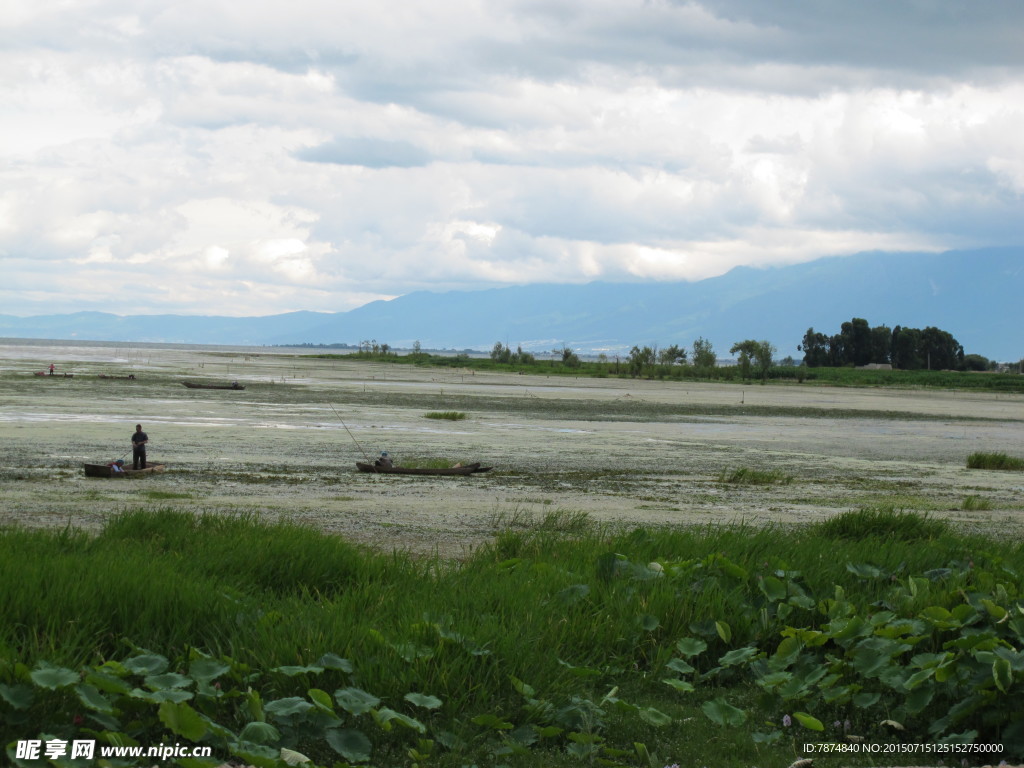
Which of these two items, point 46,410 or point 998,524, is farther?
point 46,410

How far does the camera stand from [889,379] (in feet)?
389

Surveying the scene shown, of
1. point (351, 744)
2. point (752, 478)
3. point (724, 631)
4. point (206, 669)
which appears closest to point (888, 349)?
point (752, 478)

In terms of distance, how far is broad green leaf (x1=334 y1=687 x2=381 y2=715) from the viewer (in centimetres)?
484

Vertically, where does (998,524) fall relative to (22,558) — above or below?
below

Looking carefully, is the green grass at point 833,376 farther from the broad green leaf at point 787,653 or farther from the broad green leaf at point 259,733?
the broad green leaf at point 259,733

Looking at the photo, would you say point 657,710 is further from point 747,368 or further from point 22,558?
point 747,368

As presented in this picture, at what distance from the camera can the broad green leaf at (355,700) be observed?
15.9ft

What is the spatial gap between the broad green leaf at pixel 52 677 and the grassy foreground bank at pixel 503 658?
0.01 m

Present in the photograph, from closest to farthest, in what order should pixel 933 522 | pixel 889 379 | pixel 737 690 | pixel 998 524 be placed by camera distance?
pixel 737 690
pixel 933 522
pixel 998 524
pixel 889 379

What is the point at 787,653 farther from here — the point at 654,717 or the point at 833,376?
the point at 833,376

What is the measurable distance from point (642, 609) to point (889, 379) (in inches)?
4749

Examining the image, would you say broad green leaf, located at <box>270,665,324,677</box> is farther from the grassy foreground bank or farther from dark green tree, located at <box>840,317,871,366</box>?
dark green tree, located at <box>840,317,871,366</box>

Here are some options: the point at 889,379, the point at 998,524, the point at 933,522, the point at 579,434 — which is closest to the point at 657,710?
the point at 933,522

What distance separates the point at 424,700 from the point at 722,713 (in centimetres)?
168
